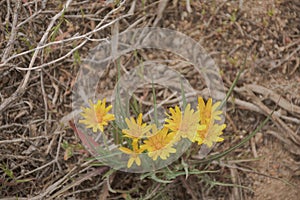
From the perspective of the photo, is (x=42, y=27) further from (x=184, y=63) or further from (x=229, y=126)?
(x=229, y=126)

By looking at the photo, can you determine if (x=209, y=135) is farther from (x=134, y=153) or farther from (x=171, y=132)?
(x=134, y=153)

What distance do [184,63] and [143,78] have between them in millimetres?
166

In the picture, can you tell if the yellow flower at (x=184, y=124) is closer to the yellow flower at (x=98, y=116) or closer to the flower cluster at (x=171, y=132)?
the flower cluster at (x=171, y=132)

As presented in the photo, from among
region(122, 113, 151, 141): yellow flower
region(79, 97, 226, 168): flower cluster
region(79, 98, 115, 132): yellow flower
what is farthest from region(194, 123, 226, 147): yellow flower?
region(79, 98, 115, 132): yellow flower

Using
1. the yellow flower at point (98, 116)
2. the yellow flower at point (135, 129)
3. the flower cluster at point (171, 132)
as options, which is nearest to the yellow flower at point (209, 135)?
the flower cluster at point (171, 132)

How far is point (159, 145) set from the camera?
1.47 m

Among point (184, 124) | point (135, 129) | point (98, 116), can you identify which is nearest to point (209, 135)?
point (184, 124)

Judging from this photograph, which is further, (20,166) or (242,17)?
(242,17)

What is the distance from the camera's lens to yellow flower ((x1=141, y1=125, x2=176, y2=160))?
57.5 inches

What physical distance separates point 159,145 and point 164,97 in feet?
1.25

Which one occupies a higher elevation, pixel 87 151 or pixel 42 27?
pixel 42 27

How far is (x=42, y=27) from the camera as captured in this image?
193 cm

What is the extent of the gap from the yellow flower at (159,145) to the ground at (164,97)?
122 millimetres

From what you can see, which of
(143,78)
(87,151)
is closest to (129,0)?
(143,78)
